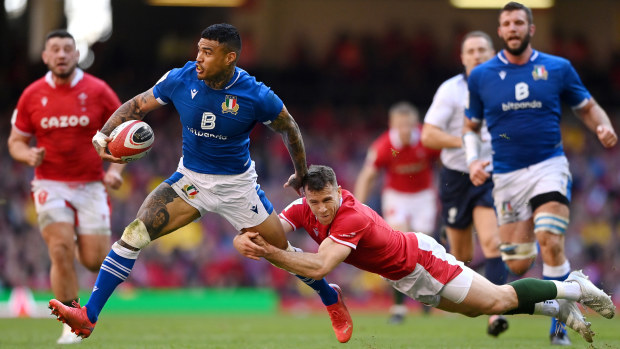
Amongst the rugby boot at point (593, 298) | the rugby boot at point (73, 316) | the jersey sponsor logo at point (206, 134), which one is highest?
the jersey sponsor logo at point (206, 134)

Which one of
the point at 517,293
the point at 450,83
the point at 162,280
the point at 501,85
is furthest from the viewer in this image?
the point at 162,280

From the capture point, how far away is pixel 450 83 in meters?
9.38

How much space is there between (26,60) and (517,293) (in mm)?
17178

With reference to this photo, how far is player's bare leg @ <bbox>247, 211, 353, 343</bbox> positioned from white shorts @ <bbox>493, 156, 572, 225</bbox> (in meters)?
1.89

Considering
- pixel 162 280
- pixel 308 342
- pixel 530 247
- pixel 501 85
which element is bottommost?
pixel 162 280

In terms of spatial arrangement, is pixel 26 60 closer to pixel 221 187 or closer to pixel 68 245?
pixel 68 245

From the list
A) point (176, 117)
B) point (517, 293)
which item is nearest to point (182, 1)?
point (176, 117)

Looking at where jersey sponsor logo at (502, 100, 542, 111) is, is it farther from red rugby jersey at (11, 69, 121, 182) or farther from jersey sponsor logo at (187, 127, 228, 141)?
red rugby jersey at (11, 69, 121, 182)

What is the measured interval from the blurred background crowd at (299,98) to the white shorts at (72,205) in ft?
28.4

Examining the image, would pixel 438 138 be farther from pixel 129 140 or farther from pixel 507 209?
pixel 129 140

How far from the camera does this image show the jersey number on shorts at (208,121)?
6496 millimetres

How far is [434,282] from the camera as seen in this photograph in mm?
6301

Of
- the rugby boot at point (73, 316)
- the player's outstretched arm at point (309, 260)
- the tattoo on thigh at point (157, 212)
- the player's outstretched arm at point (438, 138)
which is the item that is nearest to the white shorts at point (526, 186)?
the player's outstretched arm at point (438, 138)

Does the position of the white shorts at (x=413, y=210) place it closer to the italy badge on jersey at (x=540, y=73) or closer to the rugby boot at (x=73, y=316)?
the italy badge on jersey at (x=540, y=73)
